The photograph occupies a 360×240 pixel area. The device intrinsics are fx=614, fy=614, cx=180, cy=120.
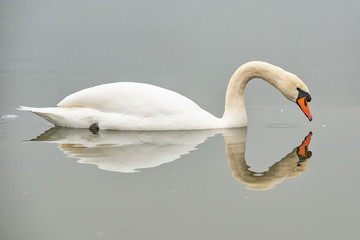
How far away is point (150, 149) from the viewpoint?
923cm

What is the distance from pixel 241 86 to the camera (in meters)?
11.8

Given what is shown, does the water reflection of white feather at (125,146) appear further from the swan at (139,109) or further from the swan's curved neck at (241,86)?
the swan's curved neck at (241,86)

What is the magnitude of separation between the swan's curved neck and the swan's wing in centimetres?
80

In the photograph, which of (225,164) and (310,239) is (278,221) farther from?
(225,164)

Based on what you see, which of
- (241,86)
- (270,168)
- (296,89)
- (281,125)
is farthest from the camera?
(281,125)

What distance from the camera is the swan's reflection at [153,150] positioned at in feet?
25.4

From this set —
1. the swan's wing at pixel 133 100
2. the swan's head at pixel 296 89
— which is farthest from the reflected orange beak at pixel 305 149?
the swan's wing at pixel 133 100

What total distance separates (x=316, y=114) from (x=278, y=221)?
9.32 meters

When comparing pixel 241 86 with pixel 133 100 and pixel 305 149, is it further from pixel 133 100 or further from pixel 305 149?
pixel 305 149

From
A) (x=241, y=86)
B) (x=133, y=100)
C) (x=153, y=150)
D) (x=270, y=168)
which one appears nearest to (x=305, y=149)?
(x=270, y=168)

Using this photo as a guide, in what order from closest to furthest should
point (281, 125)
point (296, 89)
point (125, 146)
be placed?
point (125, 146)
point (296, 89)
point (281, 125)

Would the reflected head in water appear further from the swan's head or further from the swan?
the swan's head

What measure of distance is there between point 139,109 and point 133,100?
19cm

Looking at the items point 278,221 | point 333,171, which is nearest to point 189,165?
point 333,171
